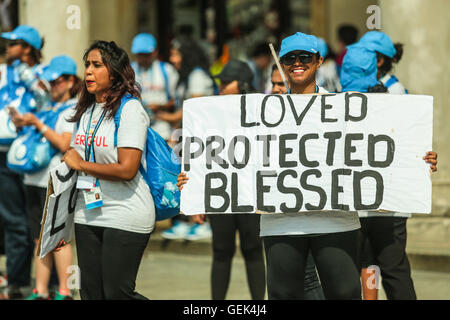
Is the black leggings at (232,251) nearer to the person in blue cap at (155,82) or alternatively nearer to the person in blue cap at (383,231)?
the person in blue cap at (383,231)

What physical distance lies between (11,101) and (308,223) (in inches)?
141

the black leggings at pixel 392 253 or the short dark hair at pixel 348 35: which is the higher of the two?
the short dark hair at pixel 348 35

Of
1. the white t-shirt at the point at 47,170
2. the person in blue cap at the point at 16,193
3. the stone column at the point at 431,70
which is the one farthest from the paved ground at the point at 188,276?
the white t-shirt at the point at 47,170

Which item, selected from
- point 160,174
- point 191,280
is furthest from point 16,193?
point 160,174

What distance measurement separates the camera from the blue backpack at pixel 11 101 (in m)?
7.93

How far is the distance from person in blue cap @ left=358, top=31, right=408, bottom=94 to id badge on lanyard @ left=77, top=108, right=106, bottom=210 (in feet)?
6.52

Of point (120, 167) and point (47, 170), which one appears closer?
point (120, 167)

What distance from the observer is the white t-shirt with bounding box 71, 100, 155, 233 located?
5.48 m

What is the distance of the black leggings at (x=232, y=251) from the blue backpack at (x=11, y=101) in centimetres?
193

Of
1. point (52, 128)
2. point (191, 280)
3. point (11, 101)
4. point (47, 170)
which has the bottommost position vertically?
point (191, 280)

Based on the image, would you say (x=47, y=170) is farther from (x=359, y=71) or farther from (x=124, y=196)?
(x=359, y=71)

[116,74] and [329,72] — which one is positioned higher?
[329,72]

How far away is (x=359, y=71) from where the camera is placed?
6.22 meters
